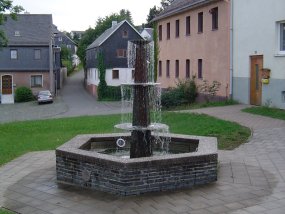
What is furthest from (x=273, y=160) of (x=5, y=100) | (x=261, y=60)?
(x=5, y=100)

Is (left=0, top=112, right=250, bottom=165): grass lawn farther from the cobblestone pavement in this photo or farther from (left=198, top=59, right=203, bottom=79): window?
(left=198, top=59, right=203, bottom=79): window

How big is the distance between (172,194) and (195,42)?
79.9 feet

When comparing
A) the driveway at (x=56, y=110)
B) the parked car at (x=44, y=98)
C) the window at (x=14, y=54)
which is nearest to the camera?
the driveway at (x=56, y=110)

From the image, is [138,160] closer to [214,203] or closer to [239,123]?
[214,203]

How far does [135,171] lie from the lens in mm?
7805

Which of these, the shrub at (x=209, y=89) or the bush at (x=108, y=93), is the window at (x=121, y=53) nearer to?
the bush at (x=108, y=93)

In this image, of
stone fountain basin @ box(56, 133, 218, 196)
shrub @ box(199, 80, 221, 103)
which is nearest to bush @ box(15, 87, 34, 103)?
shrub @ box(199, 80, 221, 103)

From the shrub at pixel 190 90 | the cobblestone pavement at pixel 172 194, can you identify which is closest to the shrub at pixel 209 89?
the shrub at pixel 190 90

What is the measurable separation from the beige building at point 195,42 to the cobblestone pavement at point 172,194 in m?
16.6

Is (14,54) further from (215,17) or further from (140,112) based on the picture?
(140,112)

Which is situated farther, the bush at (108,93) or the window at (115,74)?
the window at (115,74)

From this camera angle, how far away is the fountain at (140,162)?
785 centimetres

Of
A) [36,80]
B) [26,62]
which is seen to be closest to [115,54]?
[36,80]

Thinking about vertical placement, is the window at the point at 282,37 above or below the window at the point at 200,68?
above
